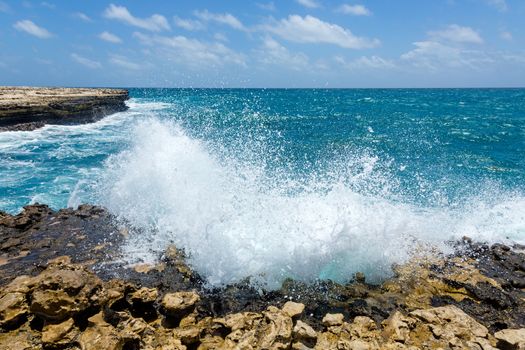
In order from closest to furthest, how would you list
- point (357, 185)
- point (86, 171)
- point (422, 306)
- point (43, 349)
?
point (43, 349) → point (422, 306) → point (357, 185) → point (86, 171)

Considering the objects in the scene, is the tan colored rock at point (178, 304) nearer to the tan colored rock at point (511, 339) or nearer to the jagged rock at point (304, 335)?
the jagged rock at point (304, 335)

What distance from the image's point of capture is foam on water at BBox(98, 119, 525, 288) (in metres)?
7.79

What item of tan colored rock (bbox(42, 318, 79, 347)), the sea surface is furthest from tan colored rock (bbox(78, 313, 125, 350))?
the sea surface

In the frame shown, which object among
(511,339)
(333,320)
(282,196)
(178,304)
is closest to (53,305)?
(178,304)

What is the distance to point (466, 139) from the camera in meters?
26.8

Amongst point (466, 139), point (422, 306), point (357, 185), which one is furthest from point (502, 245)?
point (466, 139)

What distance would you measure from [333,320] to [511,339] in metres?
2.49

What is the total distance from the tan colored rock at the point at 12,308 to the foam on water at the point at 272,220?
2.76 meters

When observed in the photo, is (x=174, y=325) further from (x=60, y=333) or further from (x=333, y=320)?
(x=333, y=320)

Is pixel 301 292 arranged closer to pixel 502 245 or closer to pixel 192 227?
pixel 192 227

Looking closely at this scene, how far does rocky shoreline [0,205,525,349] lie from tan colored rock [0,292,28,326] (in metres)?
0.01

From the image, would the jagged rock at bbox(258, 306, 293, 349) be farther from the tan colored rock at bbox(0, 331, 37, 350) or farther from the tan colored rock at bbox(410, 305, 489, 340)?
the tan colored rock at bbox(0, 331, 37, 350)

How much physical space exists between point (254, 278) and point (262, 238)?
63.9 inches

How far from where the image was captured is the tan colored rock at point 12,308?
489 cm
